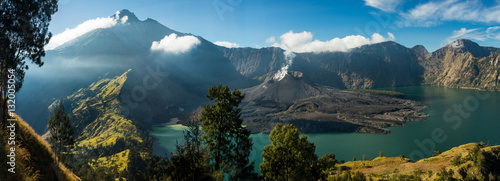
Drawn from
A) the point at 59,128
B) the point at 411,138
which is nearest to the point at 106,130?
the point at 59,128

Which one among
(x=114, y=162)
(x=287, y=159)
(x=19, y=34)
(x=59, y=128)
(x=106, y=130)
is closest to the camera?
(x=19, y=34)

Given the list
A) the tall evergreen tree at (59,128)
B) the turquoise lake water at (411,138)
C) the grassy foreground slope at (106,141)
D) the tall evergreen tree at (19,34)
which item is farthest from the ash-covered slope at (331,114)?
the tall evergreen tree at (19,34)

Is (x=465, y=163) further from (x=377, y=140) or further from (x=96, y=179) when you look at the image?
(x=96, y=179)

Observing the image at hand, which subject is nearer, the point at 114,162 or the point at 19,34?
the point at 19,34

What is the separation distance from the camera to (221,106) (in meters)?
19.3

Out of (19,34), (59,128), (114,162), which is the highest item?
(19,34)

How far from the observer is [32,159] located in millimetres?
13141

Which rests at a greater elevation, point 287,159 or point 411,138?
point 287,159

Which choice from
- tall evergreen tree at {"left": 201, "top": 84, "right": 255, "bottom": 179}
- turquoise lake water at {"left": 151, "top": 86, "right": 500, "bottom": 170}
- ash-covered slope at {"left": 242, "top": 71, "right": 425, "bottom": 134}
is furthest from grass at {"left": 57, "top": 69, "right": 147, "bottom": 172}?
tall evergreen tree at {"left": 201, "top": 84, "right": 255, "bottom": 179}

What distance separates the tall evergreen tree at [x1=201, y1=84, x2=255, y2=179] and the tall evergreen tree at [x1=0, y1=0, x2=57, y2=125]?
13.3m

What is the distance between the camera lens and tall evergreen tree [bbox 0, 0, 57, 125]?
16.4 metres

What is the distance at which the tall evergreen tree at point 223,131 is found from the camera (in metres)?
19.2

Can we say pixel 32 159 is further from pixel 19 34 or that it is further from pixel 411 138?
pixel 411 138

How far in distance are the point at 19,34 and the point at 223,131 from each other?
17147 mm
